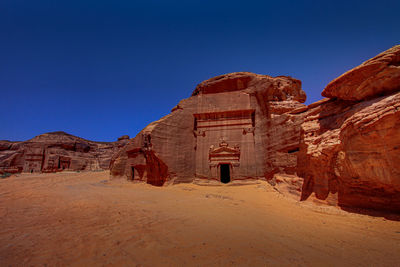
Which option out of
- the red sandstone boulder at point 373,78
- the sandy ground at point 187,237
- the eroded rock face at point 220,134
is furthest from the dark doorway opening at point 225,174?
the red sandstone boulder at point 373,78

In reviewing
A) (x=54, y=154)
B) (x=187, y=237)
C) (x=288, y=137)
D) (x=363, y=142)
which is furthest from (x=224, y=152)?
(x=54, y=154)

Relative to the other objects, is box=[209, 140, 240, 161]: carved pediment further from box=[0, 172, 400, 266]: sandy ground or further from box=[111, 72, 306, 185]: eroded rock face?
box=[0, 172, 400, 266]: sandy ground

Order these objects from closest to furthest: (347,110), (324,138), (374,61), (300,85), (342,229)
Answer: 1. (342,229)
2. (374,61)
3. (347,110)
4. (324,138)
5. (300,85)

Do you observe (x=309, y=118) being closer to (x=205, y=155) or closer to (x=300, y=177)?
(x=300, y=177)

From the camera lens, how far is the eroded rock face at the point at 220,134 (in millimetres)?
15383

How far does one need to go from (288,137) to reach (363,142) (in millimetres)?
5757

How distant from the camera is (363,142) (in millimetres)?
6148

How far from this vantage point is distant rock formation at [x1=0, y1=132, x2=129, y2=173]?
103 ft

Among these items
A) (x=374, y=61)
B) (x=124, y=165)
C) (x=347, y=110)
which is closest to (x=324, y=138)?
(x=347, y=110)

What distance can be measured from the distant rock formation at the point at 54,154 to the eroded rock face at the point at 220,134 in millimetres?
23822

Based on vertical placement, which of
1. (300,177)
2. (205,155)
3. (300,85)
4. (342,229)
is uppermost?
(300,85)

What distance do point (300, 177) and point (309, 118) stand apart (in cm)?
346

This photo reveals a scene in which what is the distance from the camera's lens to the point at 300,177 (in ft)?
32.5

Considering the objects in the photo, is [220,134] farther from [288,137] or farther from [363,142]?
[363,142]
